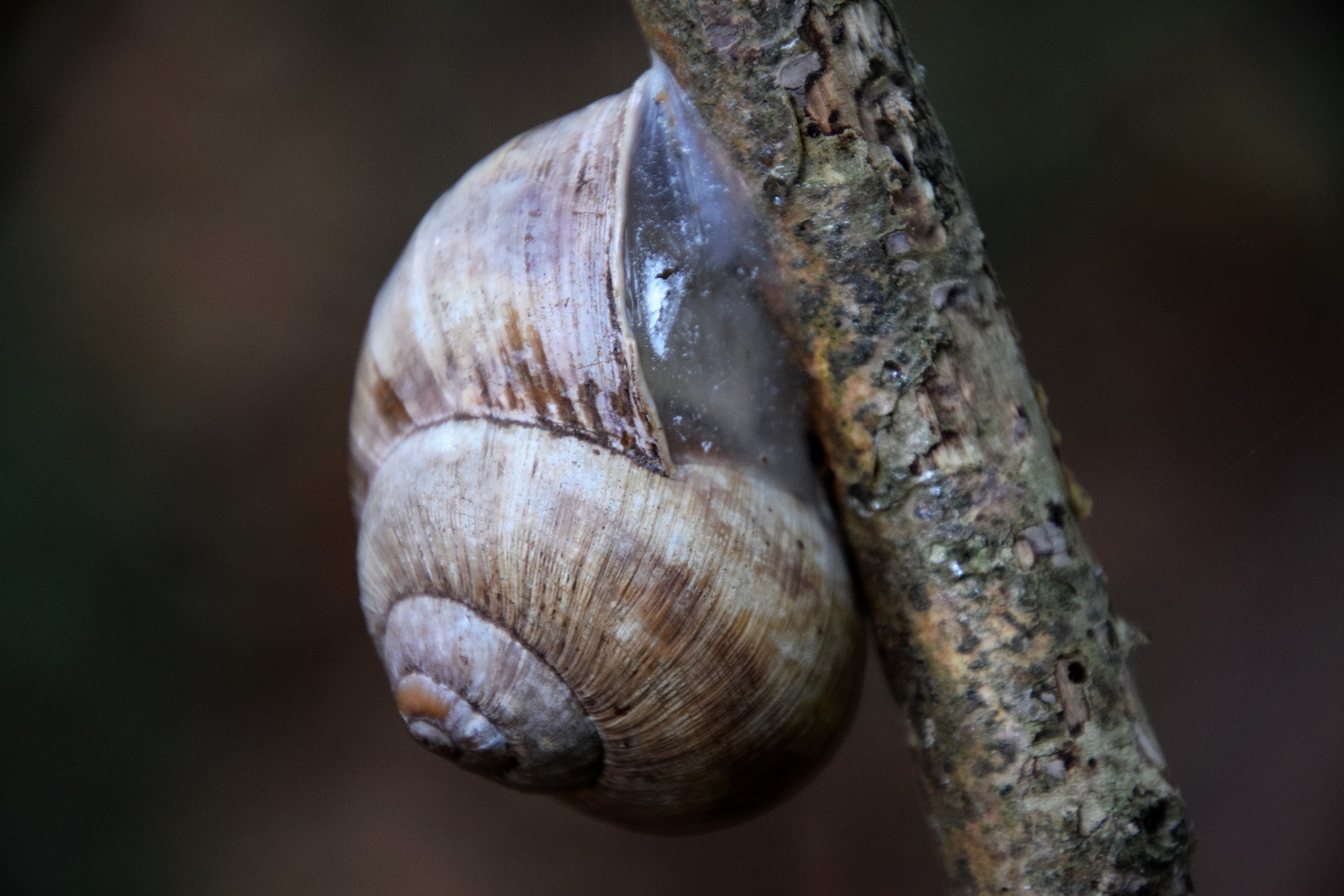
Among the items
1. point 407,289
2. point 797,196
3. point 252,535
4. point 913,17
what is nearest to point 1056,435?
point 797,196

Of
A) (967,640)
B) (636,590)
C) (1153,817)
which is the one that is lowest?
(1153,817)

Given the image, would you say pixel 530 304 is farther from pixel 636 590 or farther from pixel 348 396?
pixel 348 396

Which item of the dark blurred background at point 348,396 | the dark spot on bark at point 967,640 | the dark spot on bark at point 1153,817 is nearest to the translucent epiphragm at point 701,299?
the dark spot on bark at point 967,640

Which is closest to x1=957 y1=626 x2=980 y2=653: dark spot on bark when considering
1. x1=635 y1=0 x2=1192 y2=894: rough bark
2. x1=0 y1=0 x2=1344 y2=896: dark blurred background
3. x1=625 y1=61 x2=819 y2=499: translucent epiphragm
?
x1=635 y1=0 x2=1192 y2=894: rough bark

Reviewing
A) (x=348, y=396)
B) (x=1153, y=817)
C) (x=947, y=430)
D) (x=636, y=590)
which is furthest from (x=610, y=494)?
(x=348, y=396)

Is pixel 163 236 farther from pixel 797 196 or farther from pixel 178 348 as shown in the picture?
pixel 797 196

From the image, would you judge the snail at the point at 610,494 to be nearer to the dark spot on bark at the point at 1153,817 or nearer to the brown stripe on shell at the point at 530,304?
the brown stripe on shell at the point at 530,304
